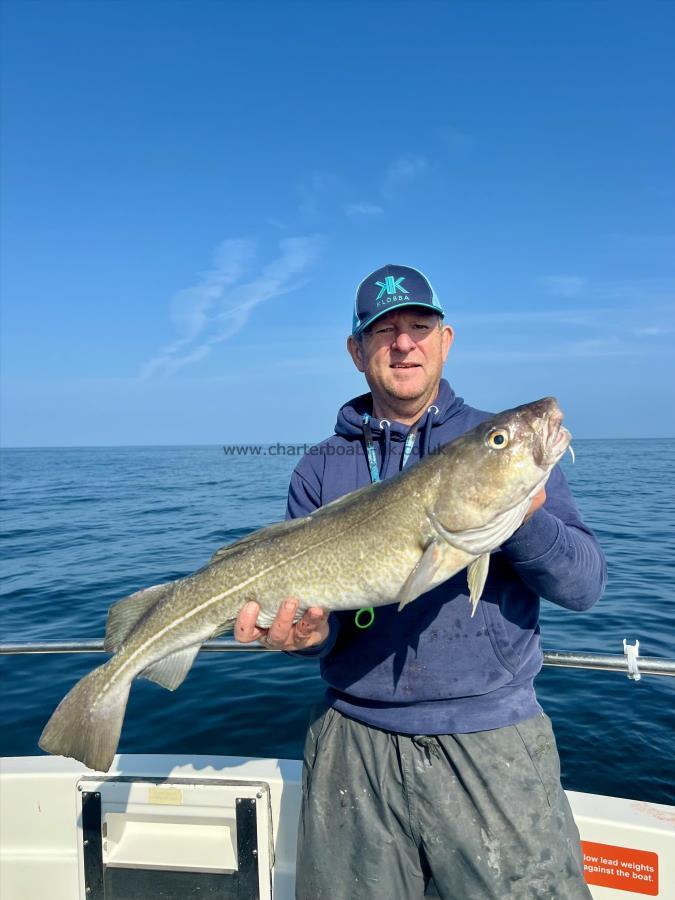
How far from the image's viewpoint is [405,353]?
125 inches

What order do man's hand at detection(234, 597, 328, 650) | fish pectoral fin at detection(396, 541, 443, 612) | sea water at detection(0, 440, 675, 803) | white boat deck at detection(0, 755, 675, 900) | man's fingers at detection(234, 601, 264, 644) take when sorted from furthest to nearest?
sea water at detection(0, 440, 675, 803) → white boat deck at detection(0, 755, 675, 900) → man's fingers at detection(234, 601, 264, 644) → man's hand at detection(234, 597, 328, 650) → fish pectoral fin at detection(396, 541, 443, 612)

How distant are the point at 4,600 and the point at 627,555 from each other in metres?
13.1

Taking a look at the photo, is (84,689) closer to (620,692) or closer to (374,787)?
(374,787)

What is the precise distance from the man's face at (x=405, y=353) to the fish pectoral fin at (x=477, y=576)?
102cm

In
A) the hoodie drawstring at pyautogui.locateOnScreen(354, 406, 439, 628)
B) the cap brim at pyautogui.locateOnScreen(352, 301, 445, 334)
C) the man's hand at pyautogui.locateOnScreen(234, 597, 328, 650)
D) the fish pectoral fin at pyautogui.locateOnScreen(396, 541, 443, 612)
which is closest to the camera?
the fish pectoral fin at pyautogui.locateOnScreen(396, 541, 443, 612)

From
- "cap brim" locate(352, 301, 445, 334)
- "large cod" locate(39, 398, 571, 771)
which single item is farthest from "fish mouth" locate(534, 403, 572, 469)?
"cap brim" locate(352, 301, 445, 334)

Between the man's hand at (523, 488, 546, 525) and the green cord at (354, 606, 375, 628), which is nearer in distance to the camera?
the man's hand at (523, 488, 546, 525)

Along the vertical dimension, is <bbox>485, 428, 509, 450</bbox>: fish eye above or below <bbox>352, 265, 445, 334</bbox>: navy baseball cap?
below

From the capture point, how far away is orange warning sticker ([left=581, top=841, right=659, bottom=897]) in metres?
3.31

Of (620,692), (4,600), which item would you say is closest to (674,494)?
(620,692)

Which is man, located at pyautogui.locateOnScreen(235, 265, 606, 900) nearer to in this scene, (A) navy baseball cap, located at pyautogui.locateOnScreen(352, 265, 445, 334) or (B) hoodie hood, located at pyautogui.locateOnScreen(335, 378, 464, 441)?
(B) hoodie hood, located at pyautogui.locateOnScreen(335, 378, 464, 441)

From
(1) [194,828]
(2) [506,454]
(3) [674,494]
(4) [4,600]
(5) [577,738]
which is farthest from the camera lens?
(3) [674,494]

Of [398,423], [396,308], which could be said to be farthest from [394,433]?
[396,308]

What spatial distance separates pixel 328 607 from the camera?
2.77m
